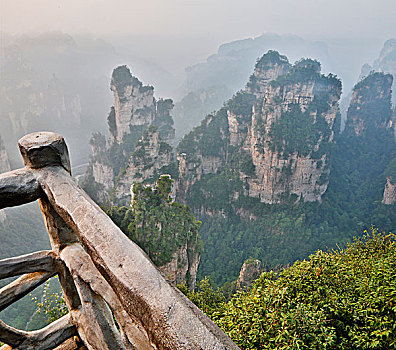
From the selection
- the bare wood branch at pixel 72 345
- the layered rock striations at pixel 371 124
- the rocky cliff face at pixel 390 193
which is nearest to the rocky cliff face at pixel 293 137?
the rocky cliff face at pixel 390 193

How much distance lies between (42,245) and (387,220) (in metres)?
32.1

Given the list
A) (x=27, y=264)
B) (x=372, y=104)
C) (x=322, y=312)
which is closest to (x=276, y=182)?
(x=372, y=104)

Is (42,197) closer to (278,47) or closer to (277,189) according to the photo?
(277,189)

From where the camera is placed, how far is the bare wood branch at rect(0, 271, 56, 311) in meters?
1.18

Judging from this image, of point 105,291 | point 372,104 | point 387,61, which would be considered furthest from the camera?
point 387,61

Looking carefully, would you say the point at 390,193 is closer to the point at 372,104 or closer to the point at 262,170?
the point at 262,170

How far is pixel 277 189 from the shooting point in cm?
2483

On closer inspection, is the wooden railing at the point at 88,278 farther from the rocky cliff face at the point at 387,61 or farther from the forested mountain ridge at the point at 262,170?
the rocky cliff face at the point at 387,61

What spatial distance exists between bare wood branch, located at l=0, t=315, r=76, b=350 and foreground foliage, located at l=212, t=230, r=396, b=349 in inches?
92.6

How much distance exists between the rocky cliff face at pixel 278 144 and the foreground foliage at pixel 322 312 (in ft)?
68.4

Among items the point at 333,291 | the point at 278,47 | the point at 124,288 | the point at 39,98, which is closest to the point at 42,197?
the point at 124,288

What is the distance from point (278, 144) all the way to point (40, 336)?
24.4m

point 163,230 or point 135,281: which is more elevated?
point 135,281

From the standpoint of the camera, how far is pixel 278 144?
2412cm
